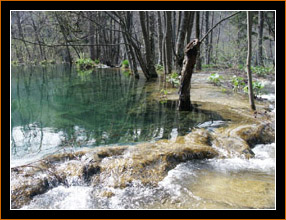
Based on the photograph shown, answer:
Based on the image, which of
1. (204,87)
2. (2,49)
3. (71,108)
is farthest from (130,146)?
(204,87)

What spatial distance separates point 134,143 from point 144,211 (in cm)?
231

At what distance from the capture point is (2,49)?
3.68m

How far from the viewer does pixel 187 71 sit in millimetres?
6445

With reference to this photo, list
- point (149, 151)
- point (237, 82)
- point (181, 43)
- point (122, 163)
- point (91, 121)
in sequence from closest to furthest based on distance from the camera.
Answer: point (122, 163) < point (149, 151) < point (91, 121) < point (237, 82) < point (181, 43)

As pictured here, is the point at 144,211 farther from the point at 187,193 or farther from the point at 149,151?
the point at 149,151

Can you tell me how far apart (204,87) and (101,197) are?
8.15m

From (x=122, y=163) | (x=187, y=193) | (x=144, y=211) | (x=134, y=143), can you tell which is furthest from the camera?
(x=134, y=143)

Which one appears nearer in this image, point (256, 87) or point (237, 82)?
point (256, 87)

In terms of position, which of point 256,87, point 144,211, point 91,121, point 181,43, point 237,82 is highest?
point 181,43

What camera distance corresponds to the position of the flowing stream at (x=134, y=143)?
128 inches

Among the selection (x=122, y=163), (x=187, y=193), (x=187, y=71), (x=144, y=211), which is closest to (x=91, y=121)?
(x=187, y=71)

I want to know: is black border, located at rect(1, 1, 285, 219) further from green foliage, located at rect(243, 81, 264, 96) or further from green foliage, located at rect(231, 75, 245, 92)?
green foliage, located at rect(231, 75, 245, 92)

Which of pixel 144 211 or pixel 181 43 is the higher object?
pixel 181 43

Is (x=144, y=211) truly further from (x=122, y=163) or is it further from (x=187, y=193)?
(x=122, y=163)
